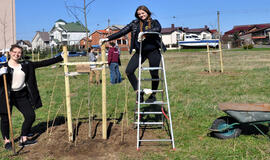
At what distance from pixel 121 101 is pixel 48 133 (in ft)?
9.69

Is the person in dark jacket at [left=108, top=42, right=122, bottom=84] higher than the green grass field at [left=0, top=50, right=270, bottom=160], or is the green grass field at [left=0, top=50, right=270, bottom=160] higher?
the person in dark jacket at [left=108, top=42, right=122, bottom=84]

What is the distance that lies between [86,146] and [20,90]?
1392 mm

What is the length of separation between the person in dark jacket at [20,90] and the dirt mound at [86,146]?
1.05ft

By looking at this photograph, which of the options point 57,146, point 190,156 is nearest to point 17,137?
point 57,146

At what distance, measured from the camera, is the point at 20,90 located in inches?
177

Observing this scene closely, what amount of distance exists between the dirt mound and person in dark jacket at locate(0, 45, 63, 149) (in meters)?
0.32

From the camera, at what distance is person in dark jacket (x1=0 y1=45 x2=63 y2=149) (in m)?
4.36

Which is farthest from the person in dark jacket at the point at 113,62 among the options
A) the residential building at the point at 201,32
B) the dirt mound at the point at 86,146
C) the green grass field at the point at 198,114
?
the residential building at the point at 201,32

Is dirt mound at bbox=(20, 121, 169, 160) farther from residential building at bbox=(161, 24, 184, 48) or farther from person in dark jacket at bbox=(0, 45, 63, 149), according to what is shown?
residential building at bbox=(161, 24, 184, 48)

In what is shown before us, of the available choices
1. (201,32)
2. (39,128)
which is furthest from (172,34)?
(39,128)

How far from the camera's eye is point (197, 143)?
4457 millimetres

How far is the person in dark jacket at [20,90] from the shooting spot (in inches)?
172

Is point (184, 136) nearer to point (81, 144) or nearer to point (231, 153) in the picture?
point (231, 153)

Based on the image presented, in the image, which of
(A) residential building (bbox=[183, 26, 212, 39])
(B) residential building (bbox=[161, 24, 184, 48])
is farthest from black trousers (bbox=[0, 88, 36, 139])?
(A) residential building (bbox=[183, 26, 212, 39])
